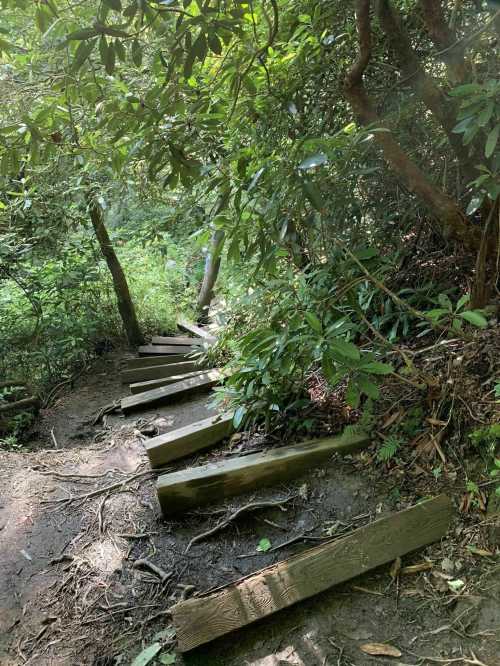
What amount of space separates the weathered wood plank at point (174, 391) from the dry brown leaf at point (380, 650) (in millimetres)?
3196

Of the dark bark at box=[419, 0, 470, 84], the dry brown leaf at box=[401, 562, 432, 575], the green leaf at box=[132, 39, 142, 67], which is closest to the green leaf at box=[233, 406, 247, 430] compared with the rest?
the dry brown leaf at box=[401, 562, 432, 575]

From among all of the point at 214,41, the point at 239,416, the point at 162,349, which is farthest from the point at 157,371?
the point at 214,41

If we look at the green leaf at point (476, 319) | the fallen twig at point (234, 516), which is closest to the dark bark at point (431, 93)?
the green leaf at point (476, 319)

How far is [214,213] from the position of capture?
7.68 ft

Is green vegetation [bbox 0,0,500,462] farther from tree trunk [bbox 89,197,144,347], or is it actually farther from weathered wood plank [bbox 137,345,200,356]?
weathered wood plank [bbox 137,345,200,356]

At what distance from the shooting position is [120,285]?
7.27 metres

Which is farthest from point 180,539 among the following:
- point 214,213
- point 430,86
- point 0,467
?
point 430,86

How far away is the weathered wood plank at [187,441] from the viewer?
125 inches

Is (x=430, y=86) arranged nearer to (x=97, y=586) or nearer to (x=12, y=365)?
(x=97, y=586)

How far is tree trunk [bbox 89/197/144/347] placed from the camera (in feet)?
22.2

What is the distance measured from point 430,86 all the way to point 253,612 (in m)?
2.52

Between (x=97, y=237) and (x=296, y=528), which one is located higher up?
(x=97, y=237)

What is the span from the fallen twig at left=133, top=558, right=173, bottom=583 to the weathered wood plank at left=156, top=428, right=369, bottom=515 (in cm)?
28

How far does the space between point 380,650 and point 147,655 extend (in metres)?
0.88
